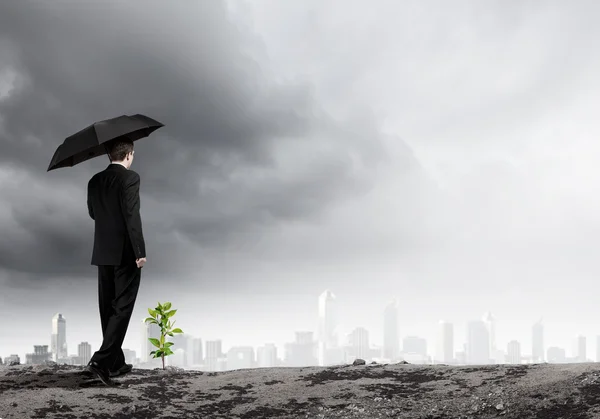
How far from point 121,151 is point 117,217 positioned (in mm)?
1096

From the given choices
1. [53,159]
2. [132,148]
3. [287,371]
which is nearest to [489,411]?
[287,371]

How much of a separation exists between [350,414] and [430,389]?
4.62 feet

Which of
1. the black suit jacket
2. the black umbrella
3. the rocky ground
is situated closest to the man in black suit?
the black suit jacket

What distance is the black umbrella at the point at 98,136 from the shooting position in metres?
9.86

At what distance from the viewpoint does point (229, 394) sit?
949 centimetres

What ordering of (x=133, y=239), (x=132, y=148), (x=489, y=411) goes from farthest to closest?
1. (x=132, y=148)
2. (x=133, y=239)
3. (x=489, y=411)

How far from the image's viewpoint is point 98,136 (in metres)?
9.78

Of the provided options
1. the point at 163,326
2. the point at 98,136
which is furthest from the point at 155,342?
the point at 98,136

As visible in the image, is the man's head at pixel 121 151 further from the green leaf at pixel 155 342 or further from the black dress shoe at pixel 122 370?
the green leaf at pixel 155 342

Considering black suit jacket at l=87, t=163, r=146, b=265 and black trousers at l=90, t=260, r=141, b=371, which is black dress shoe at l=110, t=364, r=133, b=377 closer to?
black trousers at l=90, t=260, r=141, b=371

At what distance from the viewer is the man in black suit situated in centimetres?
993

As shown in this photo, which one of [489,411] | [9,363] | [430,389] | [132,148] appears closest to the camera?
[489,411]

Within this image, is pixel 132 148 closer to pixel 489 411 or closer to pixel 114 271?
pixel 114 271

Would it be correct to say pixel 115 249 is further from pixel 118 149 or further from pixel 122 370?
pixel 122 370
